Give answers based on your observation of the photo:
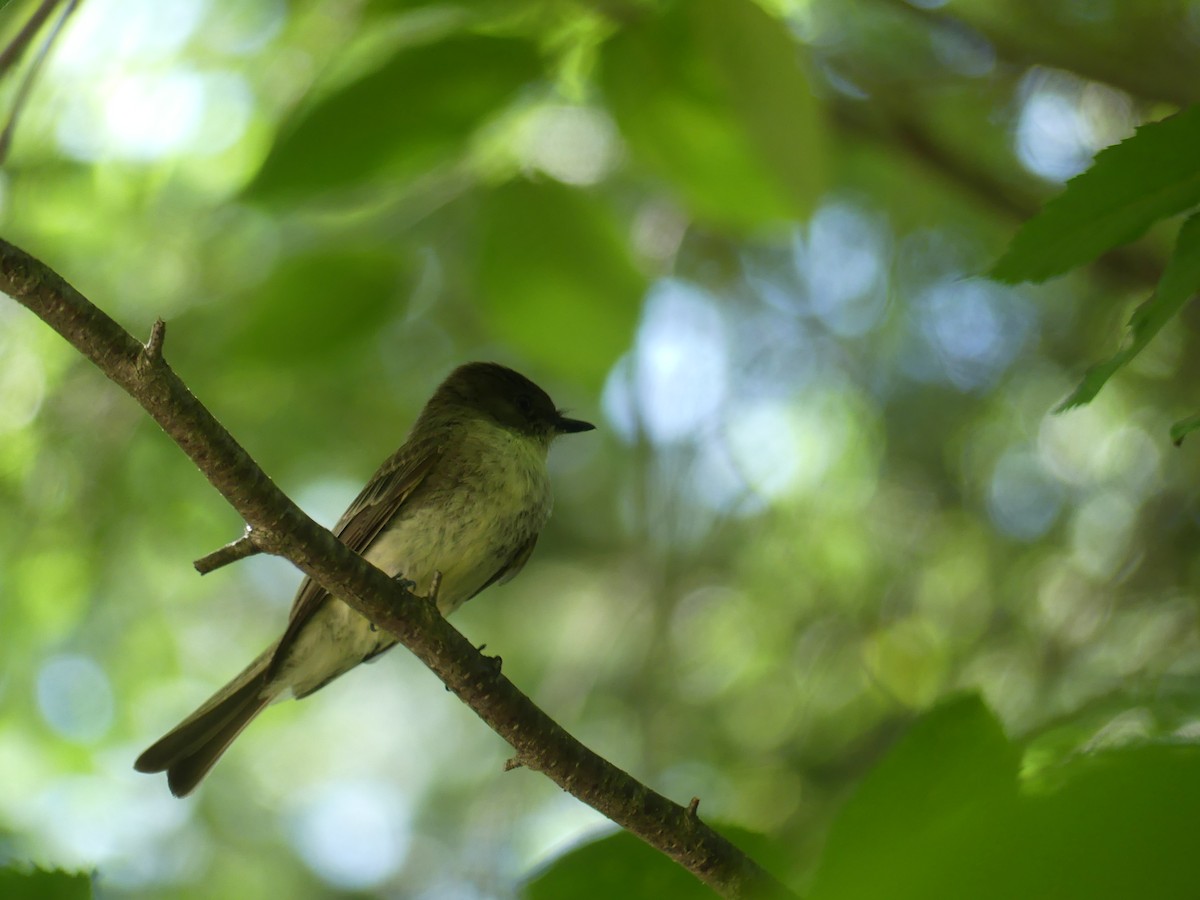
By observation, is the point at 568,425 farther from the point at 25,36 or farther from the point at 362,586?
the point at 25,36

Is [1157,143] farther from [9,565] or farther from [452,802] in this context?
[452,802]

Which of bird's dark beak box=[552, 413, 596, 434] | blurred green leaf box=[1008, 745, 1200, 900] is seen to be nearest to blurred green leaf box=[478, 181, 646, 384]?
blurred green leaf box=[1008, 745, 1200, 900]

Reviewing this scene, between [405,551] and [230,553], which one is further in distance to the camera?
[405,551]

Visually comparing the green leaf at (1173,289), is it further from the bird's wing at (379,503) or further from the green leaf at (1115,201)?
the bird's wing at (379,503)

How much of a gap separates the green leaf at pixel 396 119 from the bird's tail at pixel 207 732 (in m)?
2.19

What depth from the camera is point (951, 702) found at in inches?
41.3

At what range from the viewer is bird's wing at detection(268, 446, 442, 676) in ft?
12.0

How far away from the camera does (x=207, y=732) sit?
364cm

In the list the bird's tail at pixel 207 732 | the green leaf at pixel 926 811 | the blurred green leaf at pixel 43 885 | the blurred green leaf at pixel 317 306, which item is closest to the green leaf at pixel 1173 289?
the green leaf at pixel 926 811

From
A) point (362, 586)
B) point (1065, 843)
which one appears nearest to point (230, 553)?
point (362, 586)

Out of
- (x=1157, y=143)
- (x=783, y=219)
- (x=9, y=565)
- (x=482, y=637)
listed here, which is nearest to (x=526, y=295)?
(x=783, y=219)

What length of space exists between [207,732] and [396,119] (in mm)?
2391

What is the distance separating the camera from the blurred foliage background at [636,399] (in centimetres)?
204

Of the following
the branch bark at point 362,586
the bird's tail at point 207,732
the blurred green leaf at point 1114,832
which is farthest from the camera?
the bird's tail at point 207,732
